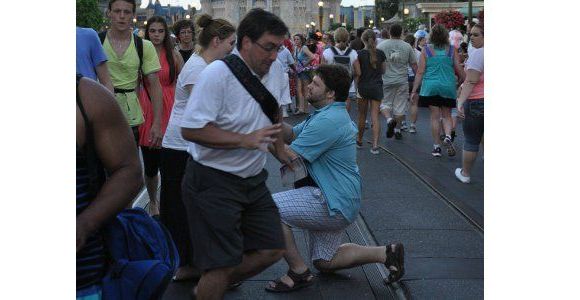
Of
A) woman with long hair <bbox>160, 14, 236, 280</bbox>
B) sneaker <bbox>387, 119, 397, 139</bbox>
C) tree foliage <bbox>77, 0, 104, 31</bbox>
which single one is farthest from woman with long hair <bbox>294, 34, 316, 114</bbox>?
tree foliage <bbox>77, 0, 104, 31</bbox>

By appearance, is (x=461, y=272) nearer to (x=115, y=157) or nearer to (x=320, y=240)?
→ (x=320, y=240)

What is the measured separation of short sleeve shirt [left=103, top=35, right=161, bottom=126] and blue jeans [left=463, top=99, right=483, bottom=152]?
4.05m

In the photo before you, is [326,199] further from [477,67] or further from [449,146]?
[449,146]

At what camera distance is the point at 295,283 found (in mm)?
5605

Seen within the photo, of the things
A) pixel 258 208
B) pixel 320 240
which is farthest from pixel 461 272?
pixel 258 208

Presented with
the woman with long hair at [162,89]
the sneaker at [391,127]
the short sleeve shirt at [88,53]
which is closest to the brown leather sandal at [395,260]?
the short sleeve shirt at [88,53]

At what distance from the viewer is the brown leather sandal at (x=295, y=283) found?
5582mm

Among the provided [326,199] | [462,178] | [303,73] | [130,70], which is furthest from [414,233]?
[303,73]

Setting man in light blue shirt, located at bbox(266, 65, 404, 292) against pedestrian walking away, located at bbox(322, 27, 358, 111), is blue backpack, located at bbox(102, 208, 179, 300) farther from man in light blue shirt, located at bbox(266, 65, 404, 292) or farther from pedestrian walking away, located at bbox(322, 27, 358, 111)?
pedestrian walking away, located at bbox(322, 27, 358, 111)

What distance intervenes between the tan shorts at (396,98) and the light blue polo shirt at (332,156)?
8.40 meters

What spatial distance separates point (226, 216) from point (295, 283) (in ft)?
5.01

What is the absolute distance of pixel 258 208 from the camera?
436cm

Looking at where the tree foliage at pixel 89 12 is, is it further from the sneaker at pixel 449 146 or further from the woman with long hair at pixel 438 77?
the sneaker at pixel 449 146
